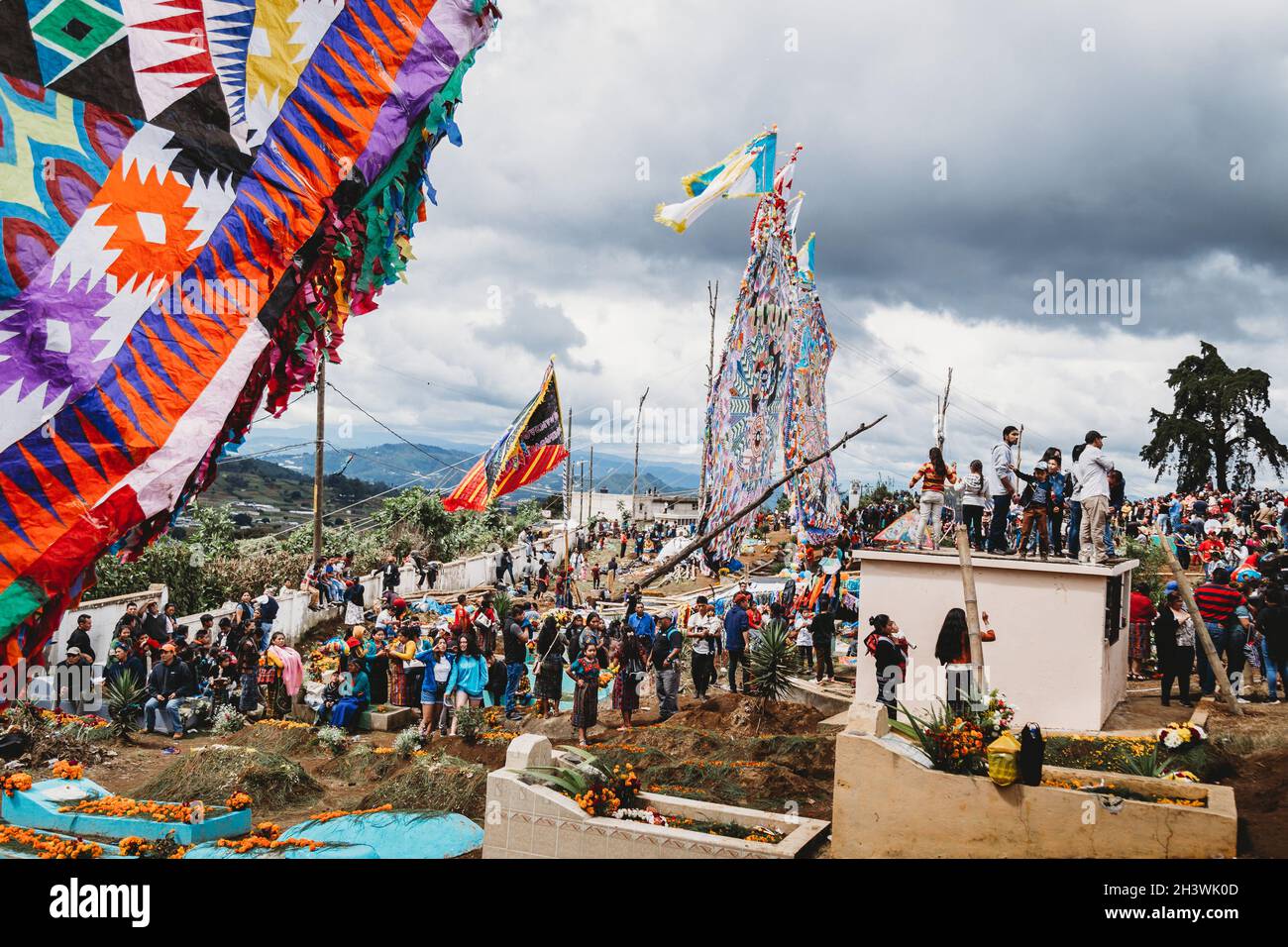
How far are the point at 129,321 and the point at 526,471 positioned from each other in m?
24.7

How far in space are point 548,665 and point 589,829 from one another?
8.14m

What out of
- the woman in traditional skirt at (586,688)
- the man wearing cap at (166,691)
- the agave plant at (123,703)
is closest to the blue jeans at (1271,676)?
the woman in traditional skirt at (586,688)

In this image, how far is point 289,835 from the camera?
1032cm

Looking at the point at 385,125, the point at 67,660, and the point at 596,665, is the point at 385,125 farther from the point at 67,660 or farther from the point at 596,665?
the point at 67,660

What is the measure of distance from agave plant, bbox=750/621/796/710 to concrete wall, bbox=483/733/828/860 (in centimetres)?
612

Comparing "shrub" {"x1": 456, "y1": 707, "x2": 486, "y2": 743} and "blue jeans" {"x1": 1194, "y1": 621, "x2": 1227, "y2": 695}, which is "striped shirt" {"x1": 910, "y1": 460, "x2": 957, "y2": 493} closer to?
"blue jeans" {"x1": 1194, "y1": 621, "x2": 1227, "y2": 695}

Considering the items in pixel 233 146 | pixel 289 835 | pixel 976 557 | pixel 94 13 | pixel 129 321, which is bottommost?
pixel 289 835

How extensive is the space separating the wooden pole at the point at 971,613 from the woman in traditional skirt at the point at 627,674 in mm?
5527

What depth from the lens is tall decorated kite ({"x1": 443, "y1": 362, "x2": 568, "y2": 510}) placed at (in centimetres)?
2839

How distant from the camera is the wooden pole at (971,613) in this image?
11555 millimetres

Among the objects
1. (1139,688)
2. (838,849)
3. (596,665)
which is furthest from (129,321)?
(1139,688)

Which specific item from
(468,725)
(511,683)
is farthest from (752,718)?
(511,683)

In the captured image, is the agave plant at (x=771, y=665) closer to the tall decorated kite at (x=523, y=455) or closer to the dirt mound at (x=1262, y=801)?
the dirt mound at (x=1262, y=801)

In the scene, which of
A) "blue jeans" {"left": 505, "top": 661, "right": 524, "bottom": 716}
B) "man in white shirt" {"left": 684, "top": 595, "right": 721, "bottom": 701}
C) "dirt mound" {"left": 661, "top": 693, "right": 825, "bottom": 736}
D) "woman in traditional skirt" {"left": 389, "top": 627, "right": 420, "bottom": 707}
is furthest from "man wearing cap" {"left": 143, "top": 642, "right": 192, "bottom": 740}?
"man in white shirt" {"left": 684, "top": 595, "right": 721, "bottom": 701}
